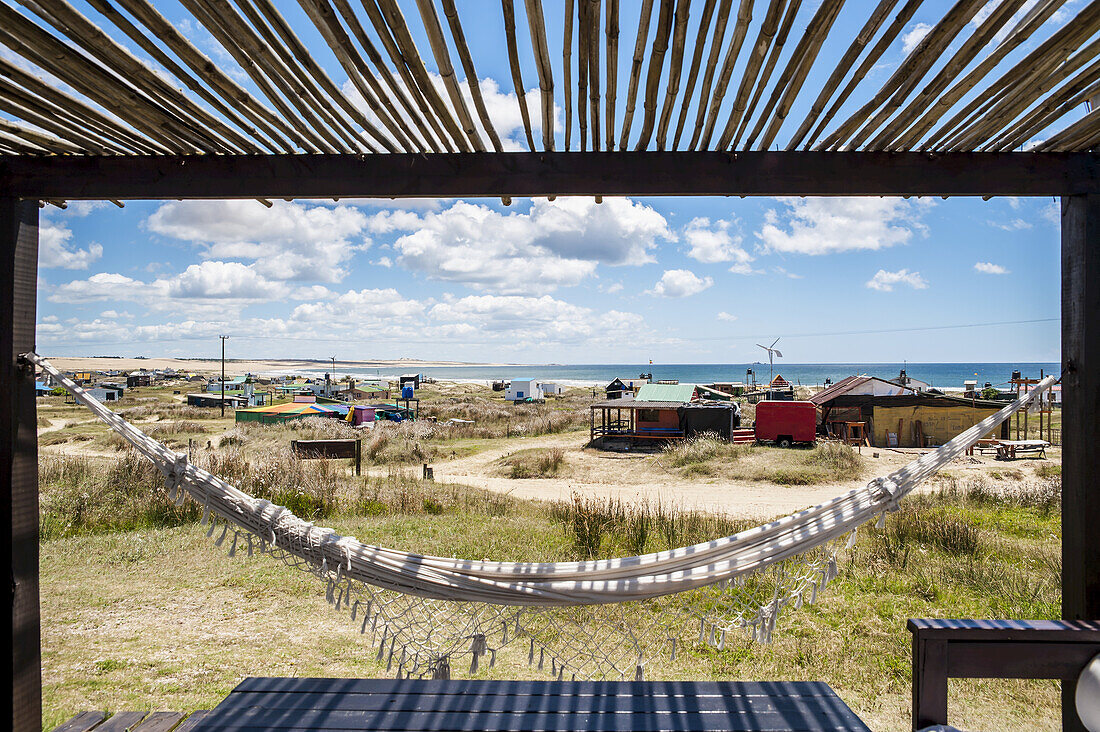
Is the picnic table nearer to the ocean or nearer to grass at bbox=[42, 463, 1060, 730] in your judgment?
grass at bbox=[42, 463, 1060, 730]

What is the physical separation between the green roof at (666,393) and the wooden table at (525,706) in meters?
14.2

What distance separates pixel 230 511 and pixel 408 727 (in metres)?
0.89

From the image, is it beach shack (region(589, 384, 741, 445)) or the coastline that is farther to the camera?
the coastline

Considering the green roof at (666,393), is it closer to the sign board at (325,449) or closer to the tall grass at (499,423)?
the tall grass at (499,423)

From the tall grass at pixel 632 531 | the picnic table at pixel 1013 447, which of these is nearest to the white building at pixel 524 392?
the picnic table at pixel 1013 447

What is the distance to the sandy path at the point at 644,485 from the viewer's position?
7562mm

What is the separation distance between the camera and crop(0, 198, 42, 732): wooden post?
1661 mm

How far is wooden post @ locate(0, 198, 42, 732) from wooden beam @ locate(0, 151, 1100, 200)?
0.15 meters

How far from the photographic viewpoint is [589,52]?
1124mm

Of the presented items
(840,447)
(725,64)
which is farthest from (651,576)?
(840,447)

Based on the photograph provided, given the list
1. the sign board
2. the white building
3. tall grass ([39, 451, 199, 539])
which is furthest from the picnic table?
the white building

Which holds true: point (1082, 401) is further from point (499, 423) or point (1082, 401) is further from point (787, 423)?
point (499, 423)

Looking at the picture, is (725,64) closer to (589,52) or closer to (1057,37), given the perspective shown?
(589,52)

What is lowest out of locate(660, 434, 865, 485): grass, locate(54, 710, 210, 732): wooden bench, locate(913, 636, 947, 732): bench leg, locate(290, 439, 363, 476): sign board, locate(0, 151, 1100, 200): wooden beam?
locate(660, 434, 865, 485): grass
